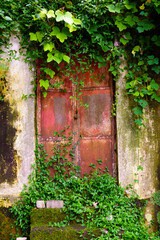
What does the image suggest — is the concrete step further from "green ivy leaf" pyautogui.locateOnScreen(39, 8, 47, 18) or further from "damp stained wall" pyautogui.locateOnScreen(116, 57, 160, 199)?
"green ivy leaf" pyautogui.locateOnScreen(39, 8, 47, 18)

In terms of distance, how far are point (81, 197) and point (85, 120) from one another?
1.20 m

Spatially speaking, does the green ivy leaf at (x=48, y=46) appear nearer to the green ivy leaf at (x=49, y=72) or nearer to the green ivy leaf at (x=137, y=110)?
the green ivy leaf at (x=49, y=72)

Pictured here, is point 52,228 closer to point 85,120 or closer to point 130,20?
point 85,120

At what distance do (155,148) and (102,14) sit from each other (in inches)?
87.6

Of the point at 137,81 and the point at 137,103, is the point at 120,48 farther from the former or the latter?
the point at 137,103

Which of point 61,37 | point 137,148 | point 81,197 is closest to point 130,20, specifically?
point 61,37

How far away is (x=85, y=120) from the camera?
3488mm

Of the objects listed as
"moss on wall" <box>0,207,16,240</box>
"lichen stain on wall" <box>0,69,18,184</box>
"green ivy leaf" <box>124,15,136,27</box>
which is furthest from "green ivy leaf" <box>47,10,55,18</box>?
"moss on wall" <box>0,207,16,240</box>

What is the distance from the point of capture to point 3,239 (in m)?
3.05

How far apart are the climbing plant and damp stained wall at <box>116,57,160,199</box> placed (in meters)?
0.15

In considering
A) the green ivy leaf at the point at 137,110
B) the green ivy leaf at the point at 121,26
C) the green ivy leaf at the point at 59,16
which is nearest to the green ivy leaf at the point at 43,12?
the green ivy leaf at the point at 59,16

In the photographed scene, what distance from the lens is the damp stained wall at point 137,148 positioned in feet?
10.8

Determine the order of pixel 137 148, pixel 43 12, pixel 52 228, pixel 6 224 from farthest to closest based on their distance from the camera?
1. pixel 137 148
2. pixel 6 224
3. pixel 43 12
4. pixel 52 228

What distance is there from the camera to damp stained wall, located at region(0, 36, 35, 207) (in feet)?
10.5
